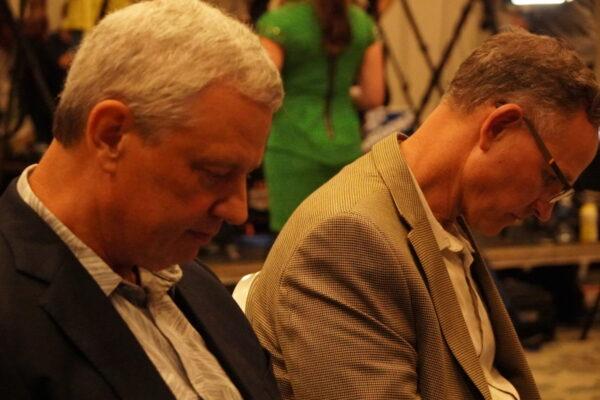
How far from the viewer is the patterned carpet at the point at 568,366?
4.07 meters

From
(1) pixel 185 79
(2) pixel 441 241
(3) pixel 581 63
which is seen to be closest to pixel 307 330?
(2) pixel 441 241

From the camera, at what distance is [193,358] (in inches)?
53.0

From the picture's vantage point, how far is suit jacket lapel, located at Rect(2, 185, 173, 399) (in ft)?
3.80

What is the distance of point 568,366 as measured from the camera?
444 cm

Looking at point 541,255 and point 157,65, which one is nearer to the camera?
point 157,65

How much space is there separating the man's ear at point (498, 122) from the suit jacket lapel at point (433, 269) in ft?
0.49

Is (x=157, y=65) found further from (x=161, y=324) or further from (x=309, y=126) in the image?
(x=309, y=126)

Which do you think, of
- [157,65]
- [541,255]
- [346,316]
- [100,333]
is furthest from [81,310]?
[541,255]

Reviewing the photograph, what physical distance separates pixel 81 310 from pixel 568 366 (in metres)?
3.60

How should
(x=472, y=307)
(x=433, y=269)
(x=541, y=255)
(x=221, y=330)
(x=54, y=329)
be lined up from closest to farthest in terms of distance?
1. (x=54, y=329)
2. (x=221, y=330)
3. (x=433, y=269)
4. (x=472, y=307)
5. (x=541, y=255)

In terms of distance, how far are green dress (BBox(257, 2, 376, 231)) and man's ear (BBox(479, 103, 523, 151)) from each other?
1537mm

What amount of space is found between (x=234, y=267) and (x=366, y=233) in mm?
3003

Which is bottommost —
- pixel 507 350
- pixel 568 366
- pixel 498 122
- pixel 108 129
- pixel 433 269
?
pixel 568 366

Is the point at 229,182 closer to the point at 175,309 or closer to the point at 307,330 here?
the point at 175,309
